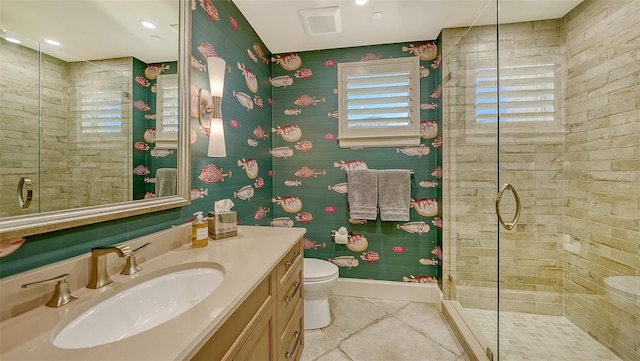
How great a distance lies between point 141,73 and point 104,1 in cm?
25

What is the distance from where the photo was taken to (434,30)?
82.1 inches

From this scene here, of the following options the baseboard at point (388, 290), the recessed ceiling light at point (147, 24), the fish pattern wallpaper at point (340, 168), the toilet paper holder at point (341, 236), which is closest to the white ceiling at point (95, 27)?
the recessed ceiling light at point (147, 24)

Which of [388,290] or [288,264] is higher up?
[288,264]

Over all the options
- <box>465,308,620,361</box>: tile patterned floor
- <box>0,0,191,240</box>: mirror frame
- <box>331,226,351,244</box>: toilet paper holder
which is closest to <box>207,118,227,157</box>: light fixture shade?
<box>0,0,191,240</box>: mirror frame

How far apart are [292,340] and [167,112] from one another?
1341 millimetres

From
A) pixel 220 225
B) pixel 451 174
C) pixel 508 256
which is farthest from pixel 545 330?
pixel 220 225

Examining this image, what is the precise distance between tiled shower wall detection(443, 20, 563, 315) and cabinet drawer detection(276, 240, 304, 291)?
1.47 metres

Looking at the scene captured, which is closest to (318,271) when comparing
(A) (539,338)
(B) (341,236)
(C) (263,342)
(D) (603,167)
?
(B) (341,236)

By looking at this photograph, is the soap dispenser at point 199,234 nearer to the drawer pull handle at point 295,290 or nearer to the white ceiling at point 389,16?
the drawer pull handle at point 295,290

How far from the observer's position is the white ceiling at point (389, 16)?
69.3 inches

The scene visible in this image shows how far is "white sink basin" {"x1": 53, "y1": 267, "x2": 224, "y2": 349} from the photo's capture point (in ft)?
2.08

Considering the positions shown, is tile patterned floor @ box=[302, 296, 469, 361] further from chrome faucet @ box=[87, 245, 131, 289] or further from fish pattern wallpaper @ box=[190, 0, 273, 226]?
chrome faucet @ box=[87, 245, 131, 289]

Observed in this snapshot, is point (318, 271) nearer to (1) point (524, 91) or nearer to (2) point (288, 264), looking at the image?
(2) point (288, 264)

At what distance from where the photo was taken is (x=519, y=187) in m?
1.92
